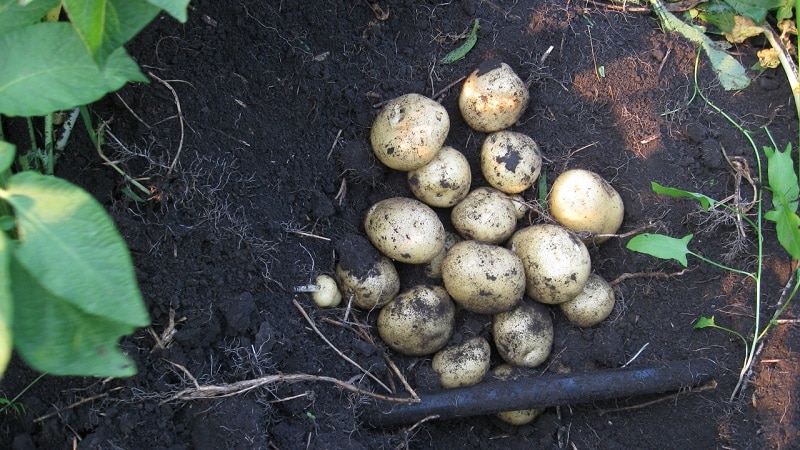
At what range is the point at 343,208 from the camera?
2.73 m

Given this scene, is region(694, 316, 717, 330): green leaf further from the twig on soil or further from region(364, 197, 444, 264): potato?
the twig on soil

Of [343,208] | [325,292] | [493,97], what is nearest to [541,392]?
[325,292]

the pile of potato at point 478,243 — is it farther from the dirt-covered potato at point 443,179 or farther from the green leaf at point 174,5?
the green leaf at point 174,5

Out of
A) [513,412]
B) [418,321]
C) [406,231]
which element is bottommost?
[513,412]

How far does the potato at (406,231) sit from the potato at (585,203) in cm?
49

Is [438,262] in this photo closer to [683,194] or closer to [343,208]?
[343,208]

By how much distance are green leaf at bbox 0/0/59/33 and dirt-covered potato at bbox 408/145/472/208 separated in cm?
149

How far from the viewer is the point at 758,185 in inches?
111

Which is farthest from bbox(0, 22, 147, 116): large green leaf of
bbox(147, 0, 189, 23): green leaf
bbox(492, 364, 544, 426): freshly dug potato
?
bbox(492, 364, 544, 426): freshly dug potato

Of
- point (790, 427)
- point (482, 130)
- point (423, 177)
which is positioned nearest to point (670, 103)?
point (482, 130)

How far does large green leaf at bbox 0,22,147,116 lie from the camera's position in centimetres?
145

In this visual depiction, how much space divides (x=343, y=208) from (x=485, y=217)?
1.79 ft

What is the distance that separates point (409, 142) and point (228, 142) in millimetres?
654

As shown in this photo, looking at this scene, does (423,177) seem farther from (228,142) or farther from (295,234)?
(228,142)
